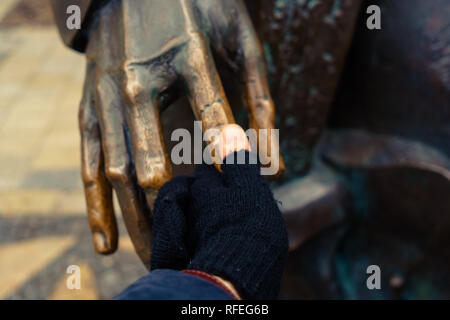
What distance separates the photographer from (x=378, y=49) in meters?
0.94

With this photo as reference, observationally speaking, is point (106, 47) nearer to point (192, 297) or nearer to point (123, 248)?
point (192, 297)

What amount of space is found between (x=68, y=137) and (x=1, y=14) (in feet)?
5.91

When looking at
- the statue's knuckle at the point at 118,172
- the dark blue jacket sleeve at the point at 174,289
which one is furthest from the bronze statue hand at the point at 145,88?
the dark blue jacket sleeve at the point at 174,289

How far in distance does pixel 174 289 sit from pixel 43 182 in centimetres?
154

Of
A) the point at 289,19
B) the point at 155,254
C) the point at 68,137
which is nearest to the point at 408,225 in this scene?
the point at 289,19

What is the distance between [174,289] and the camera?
488 mm

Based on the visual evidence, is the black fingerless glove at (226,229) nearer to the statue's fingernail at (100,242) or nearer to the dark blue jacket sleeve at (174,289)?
the dark blue jacket sleeve at (174,289)

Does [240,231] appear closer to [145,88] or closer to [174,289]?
[174,289]

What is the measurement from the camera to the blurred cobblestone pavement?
1385mm

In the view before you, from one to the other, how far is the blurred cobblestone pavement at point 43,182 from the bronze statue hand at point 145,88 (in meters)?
0.73

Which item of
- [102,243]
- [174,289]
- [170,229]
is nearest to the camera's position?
[174,289]

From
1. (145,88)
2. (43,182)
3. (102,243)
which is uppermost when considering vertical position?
(145,88)

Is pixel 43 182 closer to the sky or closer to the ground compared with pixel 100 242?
closer to the ground

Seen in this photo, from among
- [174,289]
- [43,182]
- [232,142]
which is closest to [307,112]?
[232,142]
